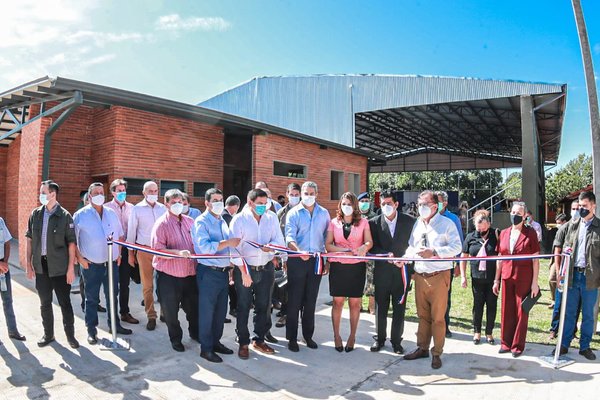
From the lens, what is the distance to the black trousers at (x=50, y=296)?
444 cm

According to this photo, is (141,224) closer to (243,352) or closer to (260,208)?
(260,208)

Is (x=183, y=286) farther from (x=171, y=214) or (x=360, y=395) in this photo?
(x=360, y=395)

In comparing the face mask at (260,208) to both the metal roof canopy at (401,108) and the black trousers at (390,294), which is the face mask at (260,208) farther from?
the metal roof canopy at (401,108)

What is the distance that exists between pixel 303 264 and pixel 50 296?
9.70 feet

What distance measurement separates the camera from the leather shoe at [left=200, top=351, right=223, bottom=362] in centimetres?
416

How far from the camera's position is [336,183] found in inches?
629

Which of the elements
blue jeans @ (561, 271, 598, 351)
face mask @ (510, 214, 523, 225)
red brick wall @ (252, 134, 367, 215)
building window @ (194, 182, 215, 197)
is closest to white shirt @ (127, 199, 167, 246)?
face mask @ (510, 214, 523, 225)

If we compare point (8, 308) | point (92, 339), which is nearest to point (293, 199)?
point (92, 339)

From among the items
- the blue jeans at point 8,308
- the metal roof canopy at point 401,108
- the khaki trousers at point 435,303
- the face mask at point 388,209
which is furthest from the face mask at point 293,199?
the metal roof canopy at point 401,108

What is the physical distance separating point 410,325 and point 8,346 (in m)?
5.03

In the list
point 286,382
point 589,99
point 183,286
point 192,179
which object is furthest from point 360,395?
point 192,179

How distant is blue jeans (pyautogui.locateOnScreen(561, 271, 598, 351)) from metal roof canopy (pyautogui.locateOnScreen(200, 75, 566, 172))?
1180cm

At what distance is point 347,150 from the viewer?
15750 mm

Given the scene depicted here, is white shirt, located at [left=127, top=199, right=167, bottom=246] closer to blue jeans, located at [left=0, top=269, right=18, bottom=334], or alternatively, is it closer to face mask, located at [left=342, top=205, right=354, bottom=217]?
blue jeans, located at [left=0, top=269, right=18, bottom=334]
